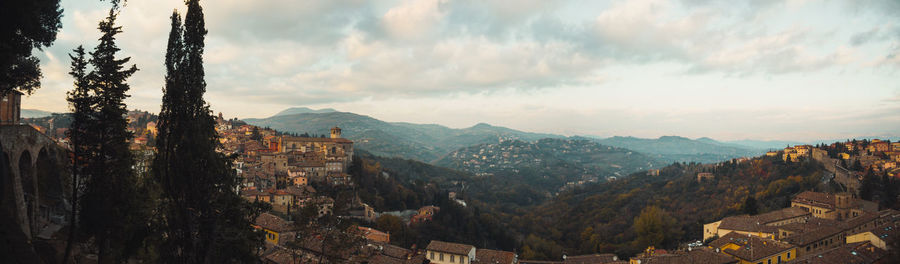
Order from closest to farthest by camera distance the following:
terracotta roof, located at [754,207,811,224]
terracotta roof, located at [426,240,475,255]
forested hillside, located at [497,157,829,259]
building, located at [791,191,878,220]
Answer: terracotta roof, located at [426,240,475,255]
terracotta roof, located at [754,207,811,224]
building, located at [791,191,878,220]
forested hillside, located at [497,157,829,259]

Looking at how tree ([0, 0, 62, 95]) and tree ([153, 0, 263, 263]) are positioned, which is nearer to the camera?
tree ([0, 0, 62, 95])

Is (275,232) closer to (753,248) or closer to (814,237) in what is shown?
(753,248)

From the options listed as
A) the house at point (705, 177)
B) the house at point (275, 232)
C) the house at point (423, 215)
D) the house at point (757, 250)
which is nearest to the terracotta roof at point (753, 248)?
the house at point (757, 250)

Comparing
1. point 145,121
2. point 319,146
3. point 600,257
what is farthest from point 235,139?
point 600,257

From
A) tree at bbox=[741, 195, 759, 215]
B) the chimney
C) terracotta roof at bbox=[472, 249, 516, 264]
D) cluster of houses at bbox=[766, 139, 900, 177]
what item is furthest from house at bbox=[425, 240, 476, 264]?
cluster of houses at bbox=[766, 139, 900, 177]

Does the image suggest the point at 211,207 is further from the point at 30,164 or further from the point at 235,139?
the point at 235,139

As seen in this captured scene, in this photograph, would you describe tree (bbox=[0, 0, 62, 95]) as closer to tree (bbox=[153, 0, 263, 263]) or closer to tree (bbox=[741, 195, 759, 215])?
tree (bbox=[153, 0, 263, 263])

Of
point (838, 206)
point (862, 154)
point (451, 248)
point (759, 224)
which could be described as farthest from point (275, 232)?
point (862, 154)

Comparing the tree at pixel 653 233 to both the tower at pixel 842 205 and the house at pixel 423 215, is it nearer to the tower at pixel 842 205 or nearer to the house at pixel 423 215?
the tower at pixel 842 205
